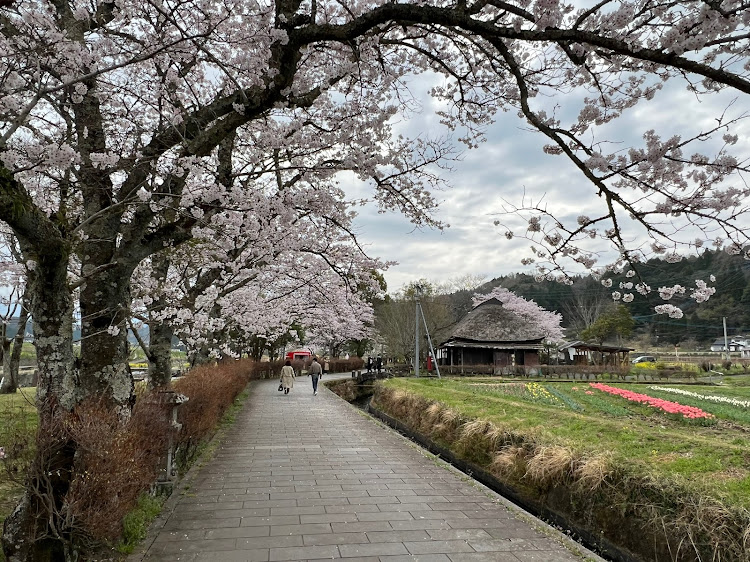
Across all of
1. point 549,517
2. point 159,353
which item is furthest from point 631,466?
point 159,353

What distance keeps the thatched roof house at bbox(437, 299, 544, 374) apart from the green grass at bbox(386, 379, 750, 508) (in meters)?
23.1

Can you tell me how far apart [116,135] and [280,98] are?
118 inches

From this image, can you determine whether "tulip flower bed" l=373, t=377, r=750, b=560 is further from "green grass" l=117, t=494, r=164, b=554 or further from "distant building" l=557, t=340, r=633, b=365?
"distant building" l=557, t=340, r=633, b=365

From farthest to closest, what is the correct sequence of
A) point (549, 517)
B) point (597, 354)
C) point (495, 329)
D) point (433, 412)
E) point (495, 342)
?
1. point (597, 354)
2. point (495, 329)
3. point (495, 342)
4. point (433, 412)
5. point (549, 517)

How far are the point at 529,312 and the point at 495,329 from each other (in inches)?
262

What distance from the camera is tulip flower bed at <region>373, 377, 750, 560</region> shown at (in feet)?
15.1

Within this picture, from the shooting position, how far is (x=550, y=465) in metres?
6.74

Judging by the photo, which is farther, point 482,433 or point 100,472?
point 482,433

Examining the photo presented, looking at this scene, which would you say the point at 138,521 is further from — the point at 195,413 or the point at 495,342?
the point at 495,342

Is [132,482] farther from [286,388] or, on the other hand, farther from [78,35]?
[286,388]

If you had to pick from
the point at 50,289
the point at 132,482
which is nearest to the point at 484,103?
the point at 50,289

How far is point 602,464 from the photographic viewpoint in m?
6.00

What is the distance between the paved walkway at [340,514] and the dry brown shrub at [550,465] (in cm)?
93

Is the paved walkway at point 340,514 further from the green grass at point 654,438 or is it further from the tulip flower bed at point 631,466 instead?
the green grass at point 654,438
